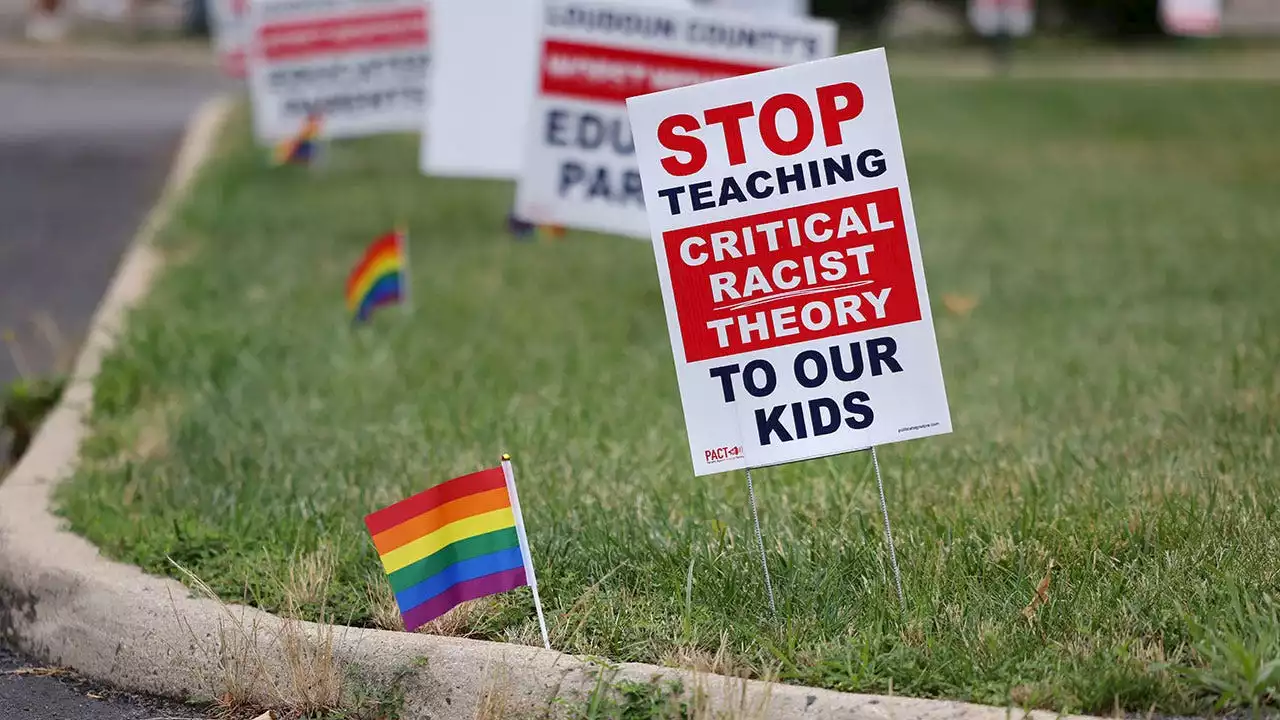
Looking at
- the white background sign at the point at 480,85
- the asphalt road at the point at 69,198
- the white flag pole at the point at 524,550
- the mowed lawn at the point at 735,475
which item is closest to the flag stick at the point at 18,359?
the asphalt road at the point at 69,198

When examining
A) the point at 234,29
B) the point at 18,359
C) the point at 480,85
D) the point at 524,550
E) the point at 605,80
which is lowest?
the point at 524,550

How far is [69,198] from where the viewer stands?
48.3 feet

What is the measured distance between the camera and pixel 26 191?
1498 centimetres

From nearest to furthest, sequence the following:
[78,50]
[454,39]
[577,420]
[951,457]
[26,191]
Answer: [951,457]
[577,420]
[454,39]
[26,191]
[78,50]

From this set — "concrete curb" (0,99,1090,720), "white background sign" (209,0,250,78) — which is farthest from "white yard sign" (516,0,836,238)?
"white background sign" (209,0,250,78)

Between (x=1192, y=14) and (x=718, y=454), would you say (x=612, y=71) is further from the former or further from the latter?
(x=1192, y=14)

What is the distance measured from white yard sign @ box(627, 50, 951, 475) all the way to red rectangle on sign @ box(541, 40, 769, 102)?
3.89 m

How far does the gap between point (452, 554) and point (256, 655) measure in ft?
1.97

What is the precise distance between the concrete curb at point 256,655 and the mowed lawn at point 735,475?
12 cm

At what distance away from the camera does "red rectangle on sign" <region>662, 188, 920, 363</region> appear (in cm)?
443

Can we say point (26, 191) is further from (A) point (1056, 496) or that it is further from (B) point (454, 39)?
(A) point (1056, 496)

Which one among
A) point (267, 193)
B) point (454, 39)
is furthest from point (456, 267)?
point (267, 193)

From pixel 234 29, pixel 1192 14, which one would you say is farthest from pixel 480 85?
pixel 1192 14

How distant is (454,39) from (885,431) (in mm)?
7656
